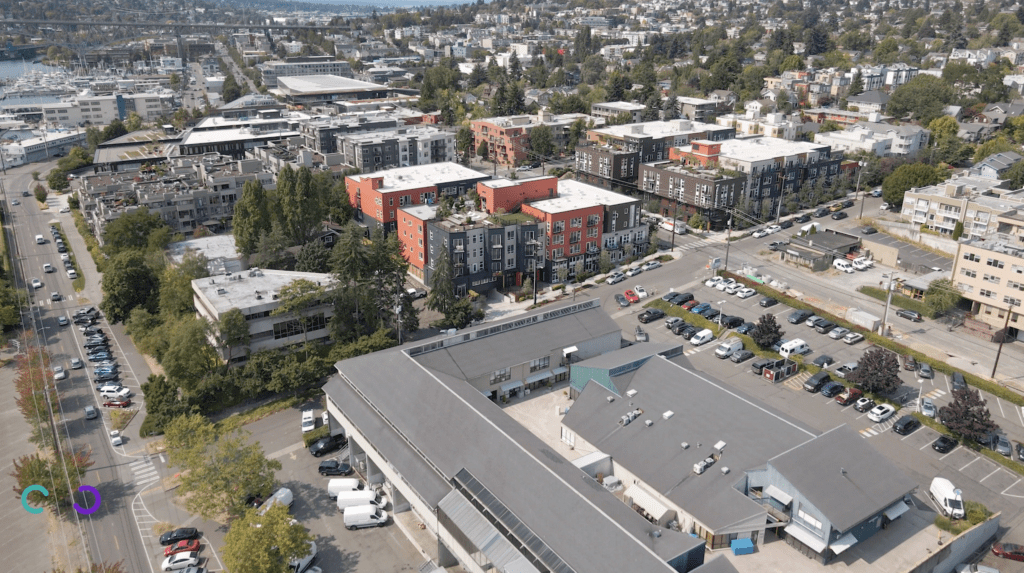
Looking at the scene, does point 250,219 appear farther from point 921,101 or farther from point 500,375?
point 921,101

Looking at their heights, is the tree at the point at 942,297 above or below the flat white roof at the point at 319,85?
below

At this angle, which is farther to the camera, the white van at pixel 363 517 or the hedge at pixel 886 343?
the hedge at pixel 886 343

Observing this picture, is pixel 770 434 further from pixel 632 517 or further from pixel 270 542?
pixel 270 542

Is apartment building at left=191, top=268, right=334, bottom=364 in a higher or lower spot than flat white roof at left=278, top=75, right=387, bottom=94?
lower

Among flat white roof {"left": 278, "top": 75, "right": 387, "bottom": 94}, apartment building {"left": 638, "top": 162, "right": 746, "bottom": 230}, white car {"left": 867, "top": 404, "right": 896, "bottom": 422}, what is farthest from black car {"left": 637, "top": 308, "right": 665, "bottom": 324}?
flat white roof {"left": 278, "top": 75, "right": 387, "bottom": 94}

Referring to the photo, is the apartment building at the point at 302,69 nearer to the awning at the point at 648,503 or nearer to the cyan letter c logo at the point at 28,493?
the cyan letter c logo at the point at 28,493

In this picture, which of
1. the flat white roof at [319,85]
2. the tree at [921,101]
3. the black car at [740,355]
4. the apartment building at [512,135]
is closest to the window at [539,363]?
the black car at [740,355]

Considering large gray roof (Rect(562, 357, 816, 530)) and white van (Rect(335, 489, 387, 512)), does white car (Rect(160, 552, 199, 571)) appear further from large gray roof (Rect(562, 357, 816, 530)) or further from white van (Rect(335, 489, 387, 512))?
large gray roof (Rect(562, 357, 816, 530))
